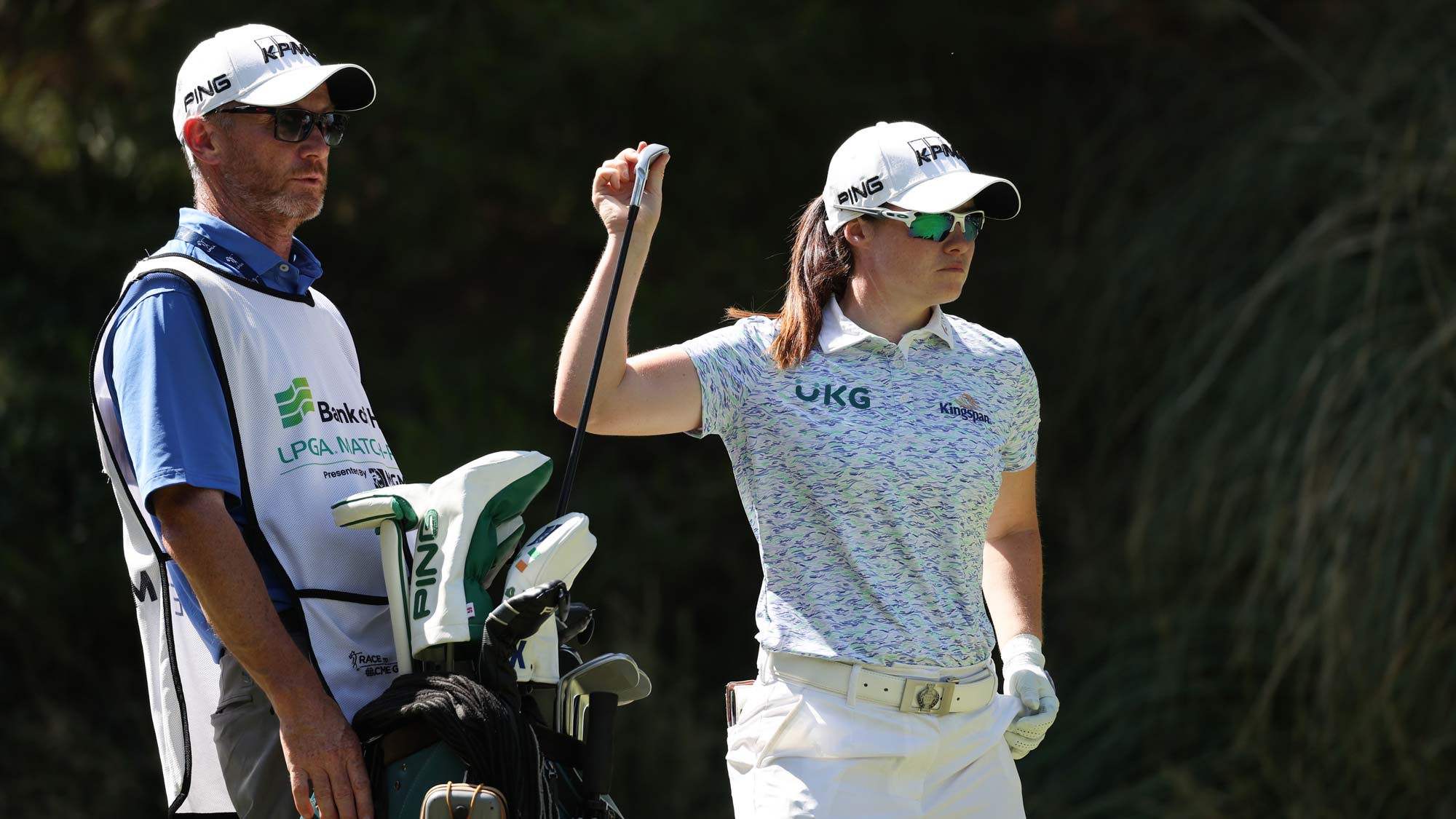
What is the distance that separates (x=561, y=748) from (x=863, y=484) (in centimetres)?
63

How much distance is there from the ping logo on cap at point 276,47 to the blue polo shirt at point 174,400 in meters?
0.43

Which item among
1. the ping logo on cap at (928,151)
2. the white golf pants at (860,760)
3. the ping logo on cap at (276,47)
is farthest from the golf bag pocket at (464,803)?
the ping logo on cap at (928,151)

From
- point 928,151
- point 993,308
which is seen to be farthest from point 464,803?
point 993,308

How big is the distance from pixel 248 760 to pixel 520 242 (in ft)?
16.3

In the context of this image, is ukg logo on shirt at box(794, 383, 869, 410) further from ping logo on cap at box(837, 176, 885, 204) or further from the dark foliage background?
the dark foliage background

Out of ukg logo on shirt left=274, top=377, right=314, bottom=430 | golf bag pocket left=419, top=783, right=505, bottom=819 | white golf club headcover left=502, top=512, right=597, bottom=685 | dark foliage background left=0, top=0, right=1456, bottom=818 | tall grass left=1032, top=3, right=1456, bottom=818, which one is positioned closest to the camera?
golf bag pocket left=419, top=783, right=505, bottom=819

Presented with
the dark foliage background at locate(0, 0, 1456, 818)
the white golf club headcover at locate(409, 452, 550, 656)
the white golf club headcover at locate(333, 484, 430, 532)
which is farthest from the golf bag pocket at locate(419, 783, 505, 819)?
the dark foliage background at locate(0, 0, 1456, 818)

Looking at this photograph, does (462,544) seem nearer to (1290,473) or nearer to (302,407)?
(302,407)

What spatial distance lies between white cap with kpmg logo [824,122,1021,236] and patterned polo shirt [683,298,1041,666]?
0.22 meters

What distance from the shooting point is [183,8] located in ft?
20.8

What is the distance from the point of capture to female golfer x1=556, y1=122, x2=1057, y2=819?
8.14ft

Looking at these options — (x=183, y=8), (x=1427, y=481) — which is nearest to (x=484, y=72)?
(x=183, y=8)

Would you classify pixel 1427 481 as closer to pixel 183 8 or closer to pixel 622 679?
pixel 622 679

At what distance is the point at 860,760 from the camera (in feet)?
8.11
